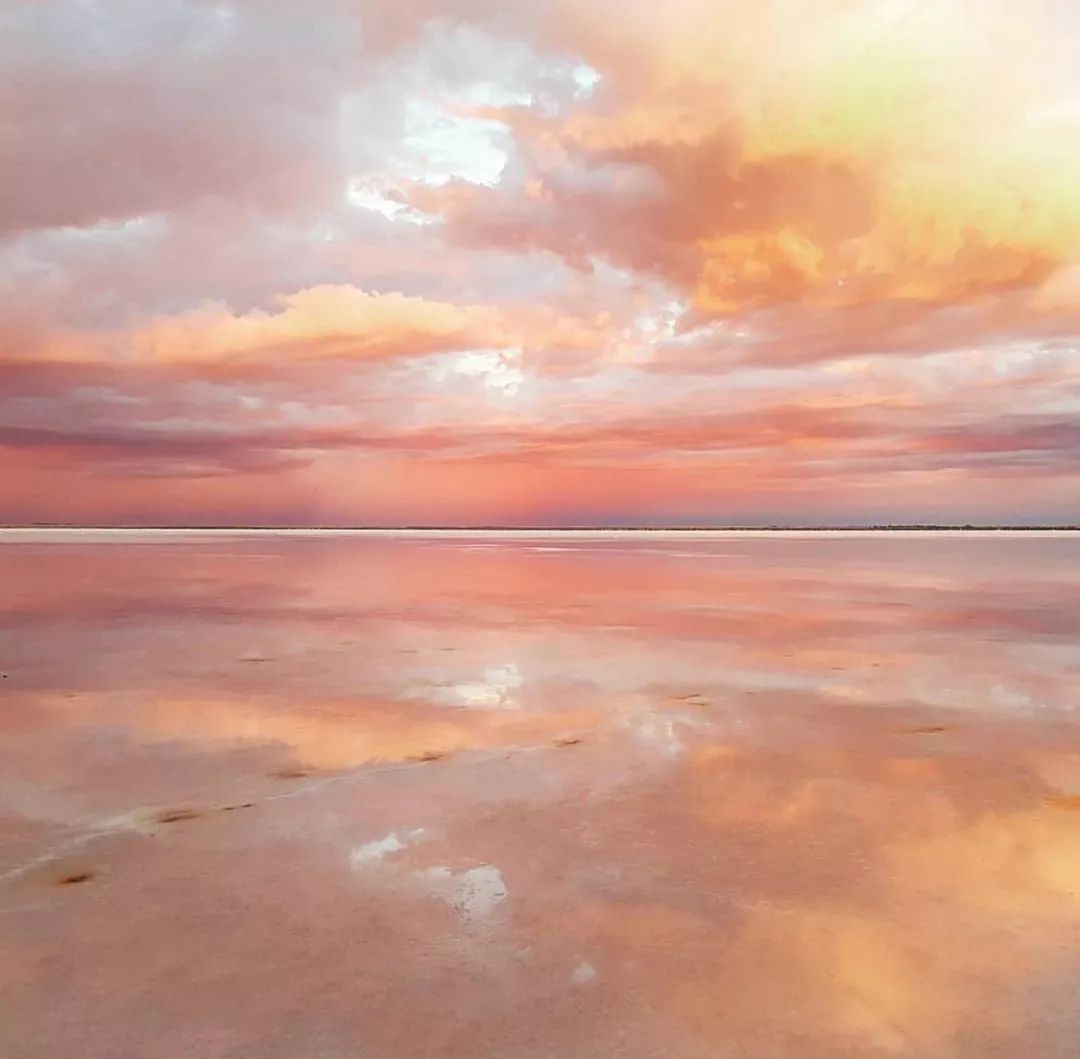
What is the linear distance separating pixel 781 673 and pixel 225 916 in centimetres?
657

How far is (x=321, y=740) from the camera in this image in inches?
250

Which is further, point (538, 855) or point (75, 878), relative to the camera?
point (538, 855)

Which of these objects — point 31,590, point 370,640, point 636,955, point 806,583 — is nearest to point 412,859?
point 636,955

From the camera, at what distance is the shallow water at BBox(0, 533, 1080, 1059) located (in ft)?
9.32

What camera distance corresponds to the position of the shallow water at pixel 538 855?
2.84 meters

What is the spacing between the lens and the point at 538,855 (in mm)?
4188

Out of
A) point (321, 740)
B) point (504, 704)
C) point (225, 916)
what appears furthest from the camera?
point (504, 704)

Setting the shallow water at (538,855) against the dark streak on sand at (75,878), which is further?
the dark streak on sand at (75,878)

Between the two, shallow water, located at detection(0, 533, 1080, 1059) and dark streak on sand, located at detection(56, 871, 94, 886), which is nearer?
shallow water, located at detection(0, 533, 1080, 1059)

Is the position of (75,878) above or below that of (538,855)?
above

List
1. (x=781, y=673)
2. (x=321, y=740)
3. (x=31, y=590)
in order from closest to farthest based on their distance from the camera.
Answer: (x=321, y=740) < (x=781, y=673) < (x=31, y=590)

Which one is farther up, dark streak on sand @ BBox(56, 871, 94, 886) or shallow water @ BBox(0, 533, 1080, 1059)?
dark streak on sand @ BBox(56, 871, 94, 886)

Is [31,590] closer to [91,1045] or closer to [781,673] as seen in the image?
[781,673]

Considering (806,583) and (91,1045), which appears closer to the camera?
(91,1045)
